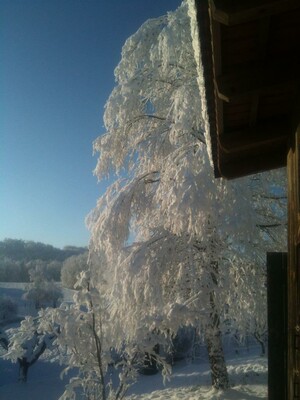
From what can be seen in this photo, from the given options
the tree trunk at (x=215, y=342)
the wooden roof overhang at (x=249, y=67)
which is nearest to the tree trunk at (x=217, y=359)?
the tree trunk at (x=215, y=342)

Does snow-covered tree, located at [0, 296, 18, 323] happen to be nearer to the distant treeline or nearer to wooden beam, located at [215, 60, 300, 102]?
the distant treeline

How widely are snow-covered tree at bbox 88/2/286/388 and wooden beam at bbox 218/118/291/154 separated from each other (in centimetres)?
305

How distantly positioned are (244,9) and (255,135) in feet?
4.65

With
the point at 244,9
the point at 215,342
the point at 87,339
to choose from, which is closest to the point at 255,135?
the point at 244,9

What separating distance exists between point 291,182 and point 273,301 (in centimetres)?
89

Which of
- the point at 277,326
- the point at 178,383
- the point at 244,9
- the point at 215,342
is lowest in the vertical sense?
the point at 178,383

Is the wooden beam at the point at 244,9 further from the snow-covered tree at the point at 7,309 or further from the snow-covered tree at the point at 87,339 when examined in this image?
the snow-covered tree at the point at 7,309

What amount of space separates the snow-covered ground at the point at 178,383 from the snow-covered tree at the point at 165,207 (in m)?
0.80

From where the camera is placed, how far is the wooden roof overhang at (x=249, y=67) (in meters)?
1.35

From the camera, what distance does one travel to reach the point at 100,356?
588cm

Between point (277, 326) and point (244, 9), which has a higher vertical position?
point (244, 9)

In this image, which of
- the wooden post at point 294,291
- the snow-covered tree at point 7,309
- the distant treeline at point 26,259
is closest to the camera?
the wooden post at point 294,291

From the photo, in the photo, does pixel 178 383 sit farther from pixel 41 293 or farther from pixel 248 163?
pixel 41 293

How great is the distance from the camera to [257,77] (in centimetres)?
182
